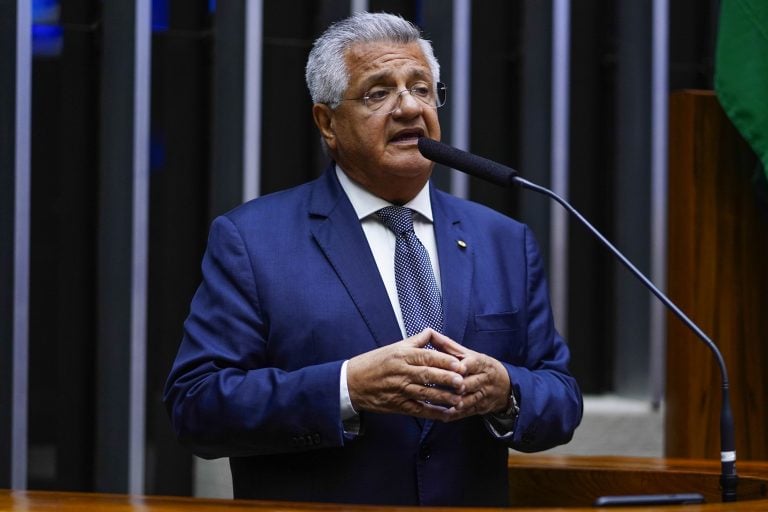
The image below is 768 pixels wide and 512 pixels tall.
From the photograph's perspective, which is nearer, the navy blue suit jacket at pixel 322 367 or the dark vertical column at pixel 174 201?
the navy blue suit jacket at pixel 322 367

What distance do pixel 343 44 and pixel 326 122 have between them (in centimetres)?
16

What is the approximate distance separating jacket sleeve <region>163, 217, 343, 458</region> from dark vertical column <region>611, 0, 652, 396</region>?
1.90m

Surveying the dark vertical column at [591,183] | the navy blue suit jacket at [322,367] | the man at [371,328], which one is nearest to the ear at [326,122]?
the man at [371,328]

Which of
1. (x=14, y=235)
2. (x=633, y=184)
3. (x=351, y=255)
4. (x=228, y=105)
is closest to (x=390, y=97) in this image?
(x=351, y=255)

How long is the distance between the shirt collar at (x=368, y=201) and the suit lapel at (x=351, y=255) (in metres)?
0.01

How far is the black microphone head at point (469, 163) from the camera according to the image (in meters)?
1.87

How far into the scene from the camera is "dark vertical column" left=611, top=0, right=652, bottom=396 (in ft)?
12.2

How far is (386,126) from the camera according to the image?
86.6 inches

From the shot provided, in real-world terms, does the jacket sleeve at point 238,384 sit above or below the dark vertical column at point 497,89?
below

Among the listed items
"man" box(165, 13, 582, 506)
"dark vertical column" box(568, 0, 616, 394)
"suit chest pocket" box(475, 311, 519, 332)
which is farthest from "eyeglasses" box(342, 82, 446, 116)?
"dark vertical column" box(568, 0, 616, 394)

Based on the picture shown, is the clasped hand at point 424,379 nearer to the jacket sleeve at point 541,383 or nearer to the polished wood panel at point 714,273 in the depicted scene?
the jacket sleeve at point 541,383

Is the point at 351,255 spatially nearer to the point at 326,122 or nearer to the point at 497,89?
the point at 326,122

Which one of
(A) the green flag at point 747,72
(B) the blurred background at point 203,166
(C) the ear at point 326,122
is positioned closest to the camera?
(C) the ear at point 326,122

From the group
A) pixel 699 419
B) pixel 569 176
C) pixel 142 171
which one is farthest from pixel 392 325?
pixel 569 176
